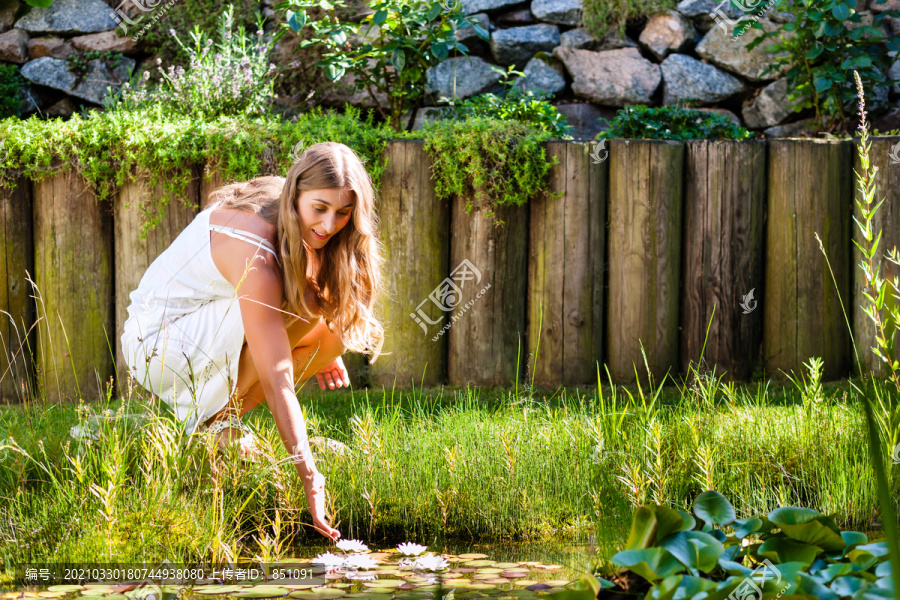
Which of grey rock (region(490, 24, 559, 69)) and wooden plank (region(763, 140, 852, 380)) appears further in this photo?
grey rock (region(490, 24, 559, 69))

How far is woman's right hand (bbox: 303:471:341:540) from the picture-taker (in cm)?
210

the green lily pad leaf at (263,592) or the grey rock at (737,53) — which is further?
the grey rock at (737,53)

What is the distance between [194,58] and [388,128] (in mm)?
1222

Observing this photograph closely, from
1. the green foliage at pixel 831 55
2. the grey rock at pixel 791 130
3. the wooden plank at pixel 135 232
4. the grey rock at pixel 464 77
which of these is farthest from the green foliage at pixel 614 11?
the wooden plank at pixel 135 232

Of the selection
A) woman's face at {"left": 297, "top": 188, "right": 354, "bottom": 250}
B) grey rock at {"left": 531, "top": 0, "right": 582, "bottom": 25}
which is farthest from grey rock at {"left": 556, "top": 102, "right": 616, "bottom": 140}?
woman's face at {"left": 297, "top": 188, "right": 354, "bottom": 250}

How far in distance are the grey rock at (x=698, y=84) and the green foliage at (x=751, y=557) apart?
178 inches

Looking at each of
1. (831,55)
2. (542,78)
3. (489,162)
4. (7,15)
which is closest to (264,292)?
(489,162)

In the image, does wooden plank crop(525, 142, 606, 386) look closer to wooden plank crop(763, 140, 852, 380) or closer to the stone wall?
wooden plank crop(763, 140, 852, 380)

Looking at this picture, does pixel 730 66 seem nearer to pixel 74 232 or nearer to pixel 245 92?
pixel 245 92

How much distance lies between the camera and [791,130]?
5.42 m

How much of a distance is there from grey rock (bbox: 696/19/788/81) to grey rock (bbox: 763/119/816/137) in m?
0.37

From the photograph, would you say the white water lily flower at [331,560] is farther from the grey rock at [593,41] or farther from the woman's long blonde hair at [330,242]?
the grey rock at [593,41]

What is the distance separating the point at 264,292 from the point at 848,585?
5.86 feet

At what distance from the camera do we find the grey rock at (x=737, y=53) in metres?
5.57
